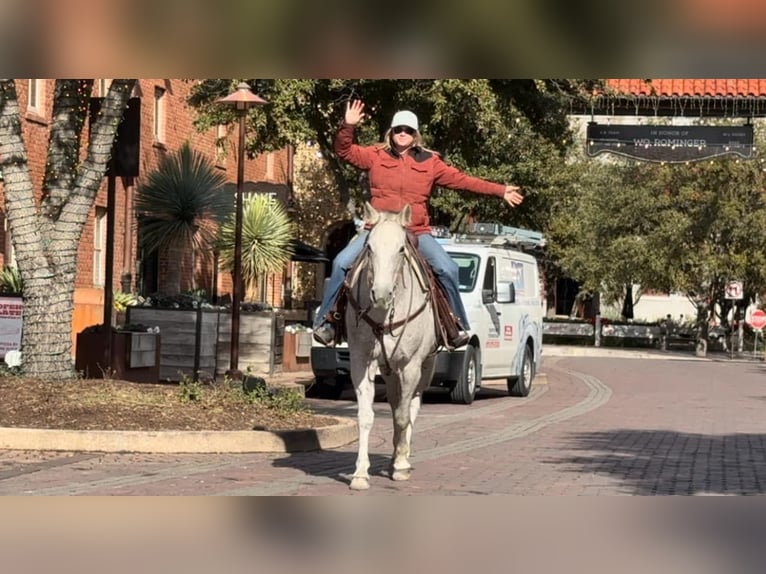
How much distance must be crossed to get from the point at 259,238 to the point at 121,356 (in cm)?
1315

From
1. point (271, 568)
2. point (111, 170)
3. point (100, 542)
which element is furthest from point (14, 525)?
point (111, 170)

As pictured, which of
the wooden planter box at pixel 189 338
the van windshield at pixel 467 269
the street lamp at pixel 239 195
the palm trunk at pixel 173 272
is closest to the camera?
the street lamp at pixel 239 195

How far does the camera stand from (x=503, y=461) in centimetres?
1258

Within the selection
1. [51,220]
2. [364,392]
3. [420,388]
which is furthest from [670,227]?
[364,392]

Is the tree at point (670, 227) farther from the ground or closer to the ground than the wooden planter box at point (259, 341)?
farther from the ground

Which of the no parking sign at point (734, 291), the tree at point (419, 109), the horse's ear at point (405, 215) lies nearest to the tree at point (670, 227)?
the no parking sign at point (734, 291)

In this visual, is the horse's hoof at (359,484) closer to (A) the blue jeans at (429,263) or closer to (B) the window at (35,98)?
(A) the blue jeans at (429,263)

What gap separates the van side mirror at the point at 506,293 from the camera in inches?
875

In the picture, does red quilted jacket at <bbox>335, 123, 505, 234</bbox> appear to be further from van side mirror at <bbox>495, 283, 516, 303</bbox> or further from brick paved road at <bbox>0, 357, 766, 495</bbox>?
van side mirror at <bbox>495, 283, 516, 303</bbox>

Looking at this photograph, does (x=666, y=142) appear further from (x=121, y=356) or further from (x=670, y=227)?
(x=121, y=356)

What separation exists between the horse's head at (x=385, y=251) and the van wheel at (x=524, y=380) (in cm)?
1406

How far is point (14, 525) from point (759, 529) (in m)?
3.94

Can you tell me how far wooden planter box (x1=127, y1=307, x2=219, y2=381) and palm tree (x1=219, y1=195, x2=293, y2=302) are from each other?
7.11 m

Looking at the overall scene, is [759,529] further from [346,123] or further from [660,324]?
[660,324]
